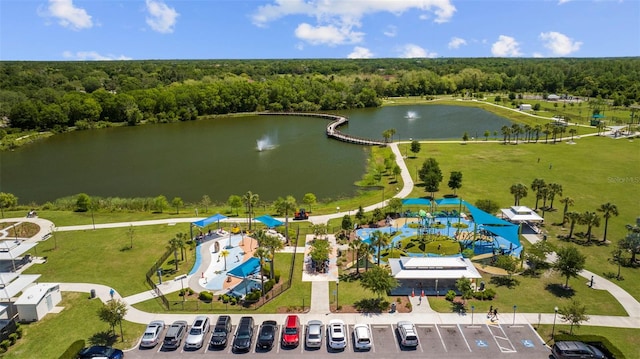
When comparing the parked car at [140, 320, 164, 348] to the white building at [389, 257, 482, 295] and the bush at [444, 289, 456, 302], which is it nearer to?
the white building at [389, 257, 482, 295]

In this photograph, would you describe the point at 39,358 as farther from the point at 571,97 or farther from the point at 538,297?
the point at 571,97

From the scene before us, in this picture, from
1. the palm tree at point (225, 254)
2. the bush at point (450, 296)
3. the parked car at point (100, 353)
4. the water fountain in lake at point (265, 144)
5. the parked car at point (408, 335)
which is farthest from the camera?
the water fountain in lake at point (265, 144)

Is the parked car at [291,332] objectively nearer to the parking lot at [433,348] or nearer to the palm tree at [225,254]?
the parking lot at [433,348]

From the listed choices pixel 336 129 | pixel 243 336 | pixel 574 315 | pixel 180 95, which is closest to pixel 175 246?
pixel 243 336

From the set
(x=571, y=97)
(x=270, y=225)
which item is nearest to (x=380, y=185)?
(x=270, y=225)

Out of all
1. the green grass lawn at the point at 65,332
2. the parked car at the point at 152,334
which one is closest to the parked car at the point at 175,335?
the parked car at the point at 152,334

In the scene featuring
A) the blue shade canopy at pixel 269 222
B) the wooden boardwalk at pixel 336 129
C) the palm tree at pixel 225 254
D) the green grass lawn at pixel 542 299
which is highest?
the wooden boardwalk at pixel 336 129

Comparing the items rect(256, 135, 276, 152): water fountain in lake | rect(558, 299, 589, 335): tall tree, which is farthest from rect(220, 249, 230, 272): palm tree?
rect(256, 135, 276, 152): water fountain in lake
